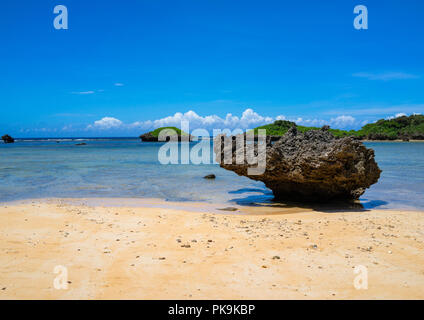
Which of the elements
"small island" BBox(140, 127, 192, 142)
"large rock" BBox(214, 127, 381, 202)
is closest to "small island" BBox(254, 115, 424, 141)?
"small island" BBox(140, 127, 192, 142)

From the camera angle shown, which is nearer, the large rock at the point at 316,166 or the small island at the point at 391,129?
the large rock at the point at 316,166

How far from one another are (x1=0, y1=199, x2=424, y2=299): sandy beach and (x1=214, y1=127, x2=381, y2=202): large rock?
161cm

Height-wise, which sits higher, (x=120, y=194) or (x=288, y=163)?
A: (x=288, y=163)

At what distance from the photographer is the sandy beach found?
411cm

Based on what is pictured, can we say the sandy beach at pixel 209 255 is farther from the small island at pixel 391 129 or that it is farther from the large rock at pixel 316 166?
the small island at pixel 391 129

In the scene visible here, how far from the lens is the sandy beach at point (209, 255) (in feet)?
13.5

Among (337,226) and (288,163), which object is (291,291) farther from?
(288,163)

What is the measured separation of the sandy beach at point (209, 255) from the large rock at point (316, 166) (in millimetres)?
1613

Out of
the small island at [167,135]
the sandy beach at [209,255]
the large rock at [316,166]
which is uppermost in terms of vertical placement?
the small island at [167,135]

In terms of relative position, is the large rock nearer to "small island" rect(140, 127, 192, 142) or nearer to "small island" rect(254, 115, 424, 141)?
"small island" rect(254, 115, 424, 141)

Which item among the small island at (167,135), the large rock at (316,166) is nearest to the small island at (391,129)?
the small island at (167,135)
